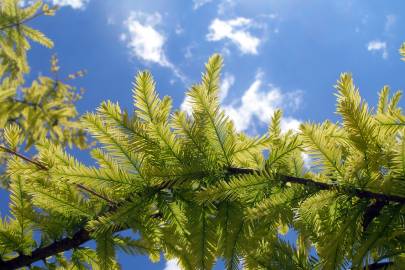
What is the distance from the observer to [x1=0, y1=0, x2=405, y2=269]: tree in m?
1.65

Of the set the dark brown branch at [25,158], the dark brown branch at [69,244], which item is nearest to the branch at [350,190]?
the dark brown branch at [69,244]

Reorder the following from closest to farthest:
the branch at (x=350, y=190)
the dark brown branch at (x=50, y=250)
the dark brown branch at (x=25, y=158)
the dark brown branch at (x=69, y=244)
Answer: the branch at (x=350, y=190)
the dark brown branch at (x=69, y=244)
the dark brown branch at (x=25, y=158)
the dark brown branch at (x=50, y=250)

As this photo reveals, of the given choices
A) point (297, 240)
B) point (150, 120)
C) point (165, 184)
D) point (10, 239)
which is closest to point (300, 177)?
point (165, 184)

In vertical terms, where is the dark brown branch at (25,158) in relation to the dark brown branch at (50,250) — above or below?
above

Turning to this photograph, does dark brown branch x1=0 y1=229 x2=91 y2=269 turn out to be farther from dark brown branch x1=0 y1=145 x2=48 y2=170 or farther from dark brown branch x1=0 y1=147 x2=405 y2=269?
dark brown branch x1=0 y1=145 x2=48 y2=170

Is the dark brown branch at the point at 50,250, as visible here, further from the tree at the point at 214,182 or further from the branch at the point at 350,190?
the branch at the point at 350,190

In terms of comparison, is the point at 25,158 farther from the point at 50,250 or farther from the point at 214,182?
the point at 214,182

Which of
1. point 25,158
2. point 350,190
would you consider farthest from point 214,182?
point 25,158

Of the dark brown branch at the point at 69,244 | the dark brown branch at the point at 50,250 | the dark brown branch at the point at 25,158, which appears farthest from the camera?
the dark brown branch at the point at 50,250

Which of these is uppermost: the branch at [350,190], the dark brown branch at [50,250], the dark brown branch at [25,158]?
the dark brown branch at [25,158]

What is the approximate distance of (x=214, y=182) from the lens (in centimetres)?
189

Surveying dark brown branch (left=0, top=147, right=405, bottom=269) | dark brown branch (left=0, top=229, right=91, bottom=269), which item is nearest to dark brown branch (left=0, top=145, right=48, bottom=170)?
dark brown branch (left=0, top=147, right=405, bottom=269)

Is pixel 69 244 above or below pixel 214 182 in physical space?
below

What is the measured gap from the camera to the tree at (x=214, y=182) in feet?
5.42
